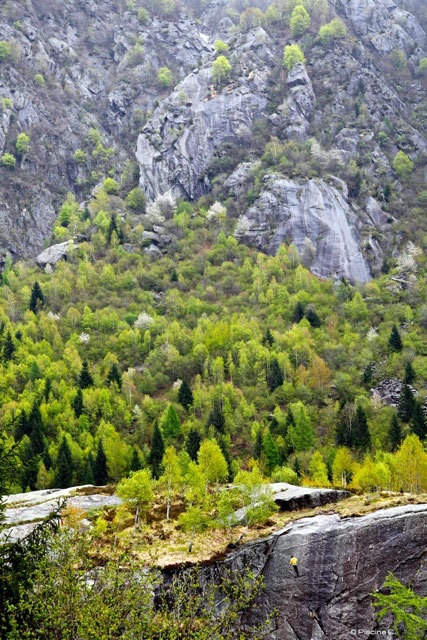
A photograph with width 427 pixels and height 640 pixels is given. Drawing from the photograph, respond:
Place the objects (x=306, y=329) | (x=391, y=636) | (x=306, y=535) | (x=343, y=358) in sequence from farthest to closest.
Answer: (x=306, y=329) < (x=343, y=358) < (x=306, y=535) < (x=391, y=636)

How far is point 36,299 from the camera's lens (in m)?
130

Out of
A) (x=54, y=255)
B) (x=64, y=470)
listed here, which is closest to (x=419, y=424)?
(x=64, y=470)

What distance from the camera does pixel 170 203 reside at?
17488 cm

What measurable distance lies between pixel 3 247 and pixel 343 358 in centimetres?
11942

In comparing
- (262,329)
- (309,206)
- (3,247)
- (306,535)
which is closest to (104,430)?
(262,329)

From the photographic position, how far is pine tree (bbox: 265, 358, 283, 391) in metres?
105

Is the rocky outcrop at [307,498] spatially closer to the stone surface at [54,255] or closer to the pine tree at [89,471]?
the pine tree at [89,471]

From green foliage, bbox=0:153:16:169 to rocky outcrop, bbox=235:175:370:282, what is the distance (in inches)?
3533

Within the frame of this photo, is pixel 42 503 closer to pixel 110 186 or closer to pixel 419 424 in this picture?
pixel 419 424

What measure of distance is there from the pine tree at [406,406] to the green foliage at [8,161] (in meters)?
160

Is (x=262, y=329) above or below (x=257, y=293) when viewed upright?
below

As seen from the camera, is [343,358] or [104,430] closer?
[104,430]

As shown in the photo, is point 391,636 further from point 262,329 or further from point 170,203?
point 170,203

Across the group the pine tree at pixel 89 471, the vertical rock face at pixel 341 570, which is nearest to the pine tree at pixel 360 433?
the pine tree at pixel 89 471
